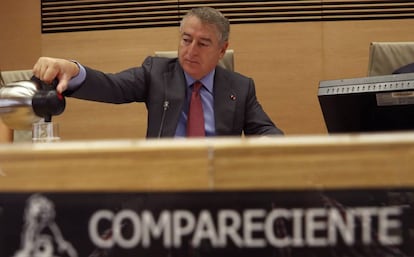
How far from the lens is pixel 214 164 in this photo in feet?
1.75

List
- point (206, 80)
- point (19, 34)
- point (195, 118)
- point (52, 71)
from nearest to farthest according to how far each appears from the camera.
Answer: point (52, 71)
point (195, 118)
point (206, 80)
point (19, 34)

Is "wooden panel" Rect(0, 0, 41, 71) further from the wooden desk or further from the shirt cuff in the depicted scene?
the wooden desk

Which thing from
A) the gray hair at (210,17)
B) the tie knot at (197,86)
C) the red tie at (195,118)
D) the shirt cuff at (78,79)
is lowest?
the red tie at (195,118)

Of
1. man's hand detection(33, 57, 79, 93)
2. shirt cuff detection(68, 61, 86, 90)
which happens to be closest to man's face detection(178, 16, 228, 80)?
shirt cuff detection(68, 61, 86, 90)

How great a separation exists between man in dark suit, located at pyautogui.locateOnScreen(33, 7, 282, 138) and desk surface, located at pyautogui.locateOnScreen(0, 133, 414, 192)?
1.32 meters

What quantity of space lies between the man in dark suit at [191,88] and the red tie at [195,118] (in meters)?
0.02

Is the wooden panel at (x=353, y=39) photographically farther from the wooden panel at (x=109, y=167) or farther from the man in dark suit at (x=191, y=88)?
the wooden panel at (x=109, y=167)

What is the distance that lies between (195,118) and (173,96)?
0.38 ft

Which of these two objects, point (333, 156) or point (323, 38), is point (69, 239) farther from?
point (323, 38)

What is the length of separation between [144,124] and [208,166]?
3.48 meters

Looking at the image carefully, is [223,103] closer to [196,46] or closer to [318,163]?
[196,46]

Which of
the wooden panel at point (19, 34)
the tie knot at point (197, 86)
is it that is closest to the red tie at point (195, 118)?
the tie knot at point (197, 86)

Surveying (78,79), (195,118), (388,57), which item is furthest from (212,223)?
(388,57)

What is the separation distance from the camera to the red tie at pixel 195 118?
76.2 inches
